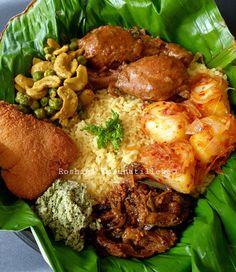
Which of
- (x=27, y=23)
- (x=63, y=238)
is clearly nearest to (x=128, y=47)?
(x=27, y=23)

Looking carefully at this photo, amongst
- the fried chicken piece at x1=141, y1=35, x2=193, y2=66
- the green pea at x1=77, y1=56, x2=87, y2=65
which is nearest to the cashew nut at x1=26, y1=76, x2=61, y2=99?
the green pea at x1=77, y1=56, x2=87, y2=65

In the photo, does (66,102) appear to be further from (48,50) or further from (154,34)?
(154,34)

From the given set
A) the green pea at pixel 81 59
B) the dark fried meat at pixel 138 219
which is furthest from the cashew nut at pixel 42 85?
the dark fried meat at pixel 138 219

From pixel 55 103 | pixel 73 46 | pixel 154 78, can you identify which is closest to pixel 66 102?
pixel 55 103

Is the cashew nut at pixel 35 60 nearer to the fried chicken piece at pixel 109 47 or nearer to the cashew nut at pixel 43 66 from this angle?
the cashew nut at pixel 43 66

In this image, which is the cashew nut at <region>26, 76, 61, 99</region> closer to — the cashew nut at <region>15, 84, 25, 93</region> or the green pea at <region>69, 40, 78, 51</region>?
the cashew nut at <region>15, 84, 25, 93</region>

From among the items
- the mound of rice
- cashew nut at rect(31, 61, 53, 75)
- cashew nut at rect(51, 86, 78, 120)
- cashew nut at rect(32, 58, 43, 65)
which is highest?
cashew nut at rect(32, 58, 43, 65)
